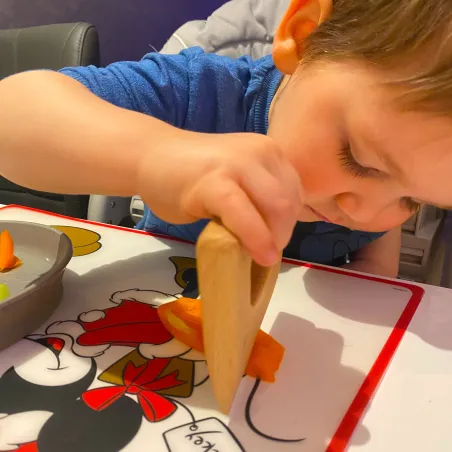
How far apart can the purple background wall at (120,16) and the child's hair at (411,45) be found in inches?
31.0

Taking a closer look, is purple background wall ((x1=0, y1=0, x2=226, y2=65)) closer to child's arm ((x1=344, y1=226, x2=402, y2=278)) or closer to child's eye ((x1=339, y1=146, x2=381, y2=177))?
child's arm ((x1=344, y1=226, x2=402, y2=278))

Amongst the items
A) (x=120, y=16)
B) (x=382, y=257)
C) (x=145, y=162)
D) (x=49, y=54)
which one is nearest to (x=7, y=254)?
(x=145, y=162)

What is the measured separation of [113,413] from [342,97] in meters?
0.27

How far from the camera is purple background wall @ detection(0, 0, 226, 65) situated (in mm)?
1121

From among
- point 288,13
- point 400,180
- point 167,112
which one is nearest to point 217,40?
point 167,112

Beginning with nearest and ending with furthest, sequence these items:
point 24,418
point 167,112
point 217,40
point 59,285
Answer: point 24,418 → point 59,285 → point 167,112 → point 217,40

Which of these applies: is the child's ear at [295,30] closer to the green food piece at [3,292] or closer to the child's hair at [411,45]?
the child's hair at [411,45]

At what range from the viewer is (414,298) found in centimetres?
48

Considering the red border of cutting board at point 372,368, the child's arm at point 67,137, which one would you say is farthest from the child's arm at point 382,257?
the child's arm at point 67,137

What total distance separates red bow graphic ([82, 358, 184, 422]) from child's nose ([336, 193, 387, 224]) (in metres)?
0.19

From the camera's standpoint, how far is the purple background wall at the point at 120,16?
1.12 meters

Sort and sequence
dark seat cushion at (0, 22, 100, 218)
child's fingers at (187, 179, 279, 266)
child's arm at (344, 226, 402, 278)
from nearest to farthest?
child's fingers at (187, 179, 279, 266), child's arm at (344, 226, 402, 278), dark seat cushion at (0, 22, 100, 218)

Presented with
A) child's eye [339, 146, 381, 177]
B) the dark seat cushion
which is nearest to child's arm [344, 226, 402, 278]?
child's eye [339, 146, 381, 177]

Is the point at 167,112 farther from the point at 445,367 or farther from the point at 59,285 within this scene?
the point at 445,367
